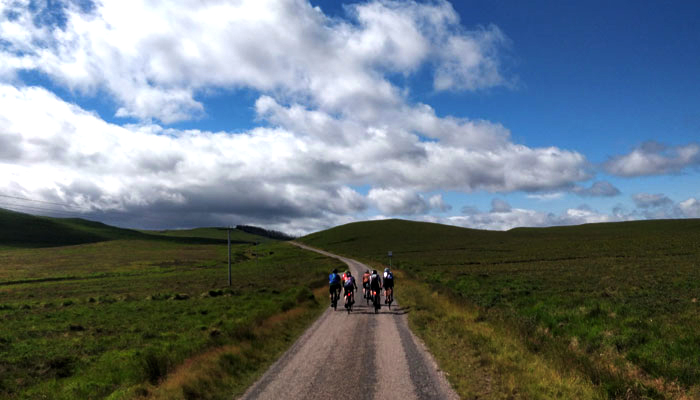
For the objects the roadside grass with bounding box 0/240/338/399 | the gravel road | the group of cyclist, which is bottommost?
the roadside grass with bounding box 0/240/338/399

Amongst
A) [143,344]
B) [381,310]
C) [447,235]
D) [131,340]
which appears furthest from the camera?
[447,235]

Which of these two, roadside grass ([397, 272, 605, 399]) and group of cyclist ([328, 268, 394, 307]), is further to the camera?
group of cyclist ([328, 268, 394, 307])

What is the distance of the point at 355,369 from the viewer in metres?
12.0

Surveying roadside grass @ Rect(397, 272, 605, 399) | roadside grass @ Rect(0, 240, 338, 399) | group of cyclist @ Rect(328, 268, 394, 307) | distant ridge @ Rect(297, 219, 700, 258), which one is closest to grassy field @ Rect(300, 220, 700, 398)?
roadside grass @ Rect(397, 272, 605, 399)

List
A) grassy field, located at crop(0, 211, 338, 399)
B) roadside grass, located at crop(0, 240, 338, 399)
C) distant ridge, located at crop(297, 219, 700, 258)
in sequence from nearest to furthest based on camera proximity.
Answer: grassy field, located at crop(0, 211, 338, 399), roadside grass, located at crop(0, 240, 338, 399), distant ridge, located at crop(297, 219, 700, 258)

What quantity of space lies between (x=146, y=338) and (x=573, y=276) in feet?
124

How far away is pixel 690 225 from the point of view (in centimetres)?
14250

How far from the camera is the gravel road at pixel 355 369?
33.0 feet

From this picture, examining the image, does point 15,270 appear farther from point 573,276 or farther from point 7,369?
point 573,276

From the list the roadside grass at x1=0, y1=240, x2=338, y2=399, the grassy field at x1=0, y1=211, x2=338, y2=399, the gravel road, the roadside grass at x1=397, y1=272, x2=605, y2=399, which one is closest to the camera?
the roadside grass at x1=397, y1=272, x2=605, y2=399

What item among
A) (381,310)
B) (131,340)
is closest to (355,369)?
(381,310)

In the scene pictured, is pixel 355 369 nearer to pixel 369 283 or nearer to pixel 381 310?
pixel 381 310

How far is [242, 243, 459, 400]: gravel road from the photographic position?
396 inches

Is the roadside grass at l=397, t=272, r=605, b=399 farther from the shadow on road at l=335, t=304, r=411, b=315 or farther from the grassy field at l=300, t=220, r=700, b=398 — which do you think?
the shadow on road at l=335, t=304, r=411, b=315
